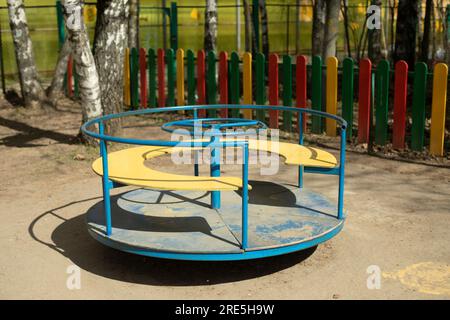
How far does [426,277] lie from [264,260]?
44.6 inches

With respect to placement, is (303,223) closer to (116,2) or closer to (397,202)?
(397,202)

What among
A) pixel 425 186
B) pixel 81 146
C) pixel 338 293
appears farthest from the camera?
pixel 81 146

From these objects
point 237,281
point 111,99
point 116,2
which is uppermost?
point 116,2

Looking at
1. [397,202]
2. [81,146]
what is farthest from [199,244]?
[81,146]

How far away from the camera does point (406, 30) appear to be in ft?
37.6

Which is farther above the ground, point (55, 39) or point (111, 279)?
point (55, 39)

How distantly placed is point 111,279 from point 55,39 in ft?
49.5

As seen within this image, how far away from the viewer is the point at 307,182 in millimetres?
6770

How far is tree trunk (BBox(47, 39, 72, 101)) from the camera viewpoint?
1158 cm

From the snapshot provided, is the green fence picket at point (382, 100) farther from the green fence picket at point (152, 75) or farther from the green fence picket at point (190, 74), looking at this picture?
the green fence picket at point (152, 75)

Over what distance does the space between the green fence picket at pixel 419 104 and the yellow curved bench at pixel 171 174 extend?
2.66 metres

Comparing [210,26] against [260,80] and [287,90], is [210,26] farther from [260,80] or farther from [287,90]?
[287,90]

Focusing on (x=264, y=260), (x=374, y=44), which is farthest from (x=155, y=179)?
(x=374, y=44)

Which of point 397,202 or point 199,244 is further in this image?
point 397,202
